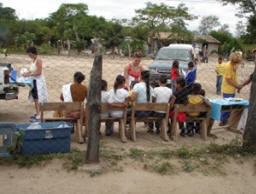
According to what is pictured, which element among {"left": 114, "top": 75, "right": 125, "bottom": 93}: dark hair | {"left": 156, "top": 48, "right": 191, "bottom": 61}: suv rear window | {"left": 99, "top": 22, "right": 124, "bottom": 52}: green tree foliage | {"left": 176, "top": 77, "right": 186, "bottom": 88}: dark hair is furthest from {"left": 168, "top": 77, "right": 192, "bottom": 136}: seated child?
{"left": 99, "top": 22, "right": 124, "bottom": 52}: green tree foliage

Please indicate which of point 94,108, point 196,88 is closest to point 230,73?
point 196,88

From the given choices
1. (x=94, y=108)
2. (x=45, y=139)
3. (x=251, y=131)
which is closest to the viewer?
(x=94, y=108)

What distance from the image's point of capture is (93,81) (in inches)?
157

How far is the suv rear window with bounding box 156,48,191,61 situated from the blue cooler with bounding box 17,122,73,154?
7.88 m

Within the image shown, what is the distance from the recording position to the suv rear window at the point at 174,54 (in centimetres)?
1142

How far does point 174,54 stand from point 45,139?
27.6ft

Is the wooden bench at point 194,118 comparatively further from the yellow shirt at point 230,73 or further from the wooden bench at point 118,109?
the yellow shirt at point 230,73

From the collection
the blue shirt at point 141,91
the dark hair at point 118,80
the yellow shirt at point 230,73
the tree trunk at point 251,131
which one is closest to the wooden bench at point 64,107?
the dark hair at point 118,80

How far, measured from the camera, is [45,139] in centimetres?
427

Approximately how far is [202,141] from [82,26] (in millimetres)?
35076

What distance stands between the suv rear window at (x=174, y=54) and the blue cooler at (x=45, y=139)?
7882 mm

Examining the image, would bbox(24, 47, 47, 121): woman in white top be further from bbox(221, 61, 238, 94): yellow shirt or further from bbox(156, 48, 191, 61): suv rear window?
bbox(156, 48, 191, 61): suv rear window

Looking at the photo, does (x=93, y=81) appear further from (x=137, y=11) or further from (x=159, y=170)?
(x=137, y=11)

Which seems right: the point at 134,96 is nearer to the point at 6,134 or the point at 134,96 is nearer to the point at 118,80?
the point at 118,80
